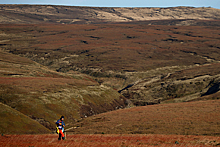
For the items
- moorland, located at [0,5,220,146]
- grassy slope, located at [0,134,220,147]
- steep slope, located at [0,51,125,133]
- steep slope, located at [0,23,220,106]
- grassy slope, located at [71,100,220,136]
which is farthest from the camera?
steep slope, located at [0,23,220,106]

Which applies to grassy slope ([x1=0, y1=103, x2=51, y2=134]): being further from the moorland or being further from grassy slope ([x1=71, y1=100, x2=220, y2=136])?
grassy slope ([x1=71, y1=100, x2=220, y2=136])

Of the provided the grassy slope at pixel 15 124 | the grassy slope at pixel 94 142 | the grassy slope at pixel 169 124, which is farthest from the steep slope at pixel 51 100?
the grassy slope at pixel 94 142

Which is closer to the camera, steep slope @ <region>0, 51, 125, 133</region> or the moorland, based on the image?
the moorland

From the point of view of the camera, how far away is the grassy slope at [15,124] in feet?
115

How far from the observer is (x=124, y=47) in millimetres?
182375

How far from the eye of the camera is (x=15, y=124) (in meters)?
36.9

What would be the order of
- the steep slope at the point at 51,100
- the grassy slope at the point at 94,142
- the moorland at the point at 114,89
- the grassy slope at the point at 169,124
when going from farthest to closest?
the steep slope at the point at 51,100
the moorland at the point at 114,89
the grassy slope at the point at 169,124
the grassy slope at the point at 94,142

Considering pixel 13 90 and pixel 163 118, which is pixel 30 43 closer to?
pixel 13 90

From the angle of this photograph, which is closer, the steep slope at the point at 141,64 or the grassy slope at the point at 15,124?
the grassy slope at the point at 15,124

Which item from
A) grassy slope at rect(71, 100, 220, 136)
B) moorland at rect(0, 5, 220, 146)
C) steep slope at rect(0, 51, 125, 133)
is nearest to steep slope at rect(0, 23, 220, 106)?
moorland at rect(0, 5, 220, 146)

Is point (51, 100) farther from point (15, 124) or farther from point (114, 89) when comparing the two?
point (114, 89)

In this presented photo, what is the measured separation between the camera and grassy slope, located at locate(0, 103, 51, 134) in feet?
115

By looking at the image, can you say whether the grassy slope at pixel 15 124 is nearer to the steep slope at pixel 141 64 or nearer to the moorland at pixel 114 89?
the moorland at pixel 114 89

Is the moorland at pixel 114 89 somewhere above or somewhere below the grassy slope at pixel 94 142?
below
